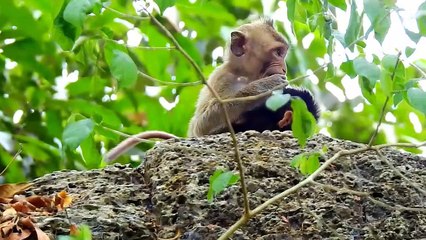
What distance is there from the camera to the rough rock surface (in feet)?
10.1

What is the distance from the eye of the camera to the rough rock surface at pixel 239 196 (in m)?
3.09

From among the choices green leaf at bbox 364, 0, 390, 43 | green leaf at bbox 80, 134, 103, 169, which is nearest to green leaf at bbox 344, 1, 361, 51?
green leaf at bbox 364, 0, 390, 43

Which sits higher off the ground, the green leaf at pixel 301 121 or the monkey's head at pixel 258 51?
the green leaf at pixel 301 121

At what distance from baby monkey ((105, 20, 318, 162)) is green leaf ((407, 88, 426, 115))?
1.63 m

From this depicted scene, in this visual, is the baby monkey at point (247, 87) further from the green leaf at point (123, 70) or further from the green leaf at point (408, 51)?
the green leaf at point (123, 70)

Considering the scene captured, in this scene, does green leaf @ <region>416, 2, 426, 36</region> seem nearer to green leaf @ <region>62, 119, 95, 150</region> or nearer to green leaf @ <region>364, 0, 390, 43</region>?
green leaf @ <region>364, 0, 390, 43</region>

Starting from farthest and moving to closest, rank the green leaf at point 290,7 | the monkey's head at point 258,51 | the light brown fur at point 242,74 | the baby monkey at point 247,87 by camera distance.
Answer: the monkey's head at point 258,51 → the light brown fur at point 242,74 → the baby monkey at point 247,87 → the green leaf at point 290,7

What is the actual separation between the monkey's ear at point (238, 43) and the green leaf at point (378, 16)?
290 centimetres

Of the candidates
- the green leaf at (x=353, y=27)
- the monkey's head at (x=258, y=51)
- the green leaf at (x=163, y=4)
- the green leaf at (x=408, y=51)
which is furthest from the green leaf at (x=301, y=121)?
the monkey's head at (x=258, y=51)

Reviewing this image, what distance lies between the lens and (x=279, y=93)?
271 cm

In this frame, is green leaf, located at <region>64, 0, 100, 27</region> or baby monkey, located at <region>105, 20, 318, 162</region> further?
baby monkey, located at <region>105, 20, 318, 162</region>

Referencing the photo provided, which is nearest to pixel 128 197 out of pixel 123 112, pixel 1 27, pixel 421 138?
pixel 1 27

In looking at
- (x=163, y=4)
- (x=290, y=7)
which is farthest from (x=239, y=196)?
(x=163, y=4)

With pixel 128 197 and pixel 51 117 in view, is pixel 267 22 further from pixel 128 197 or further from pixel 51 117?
pixel 128 197
